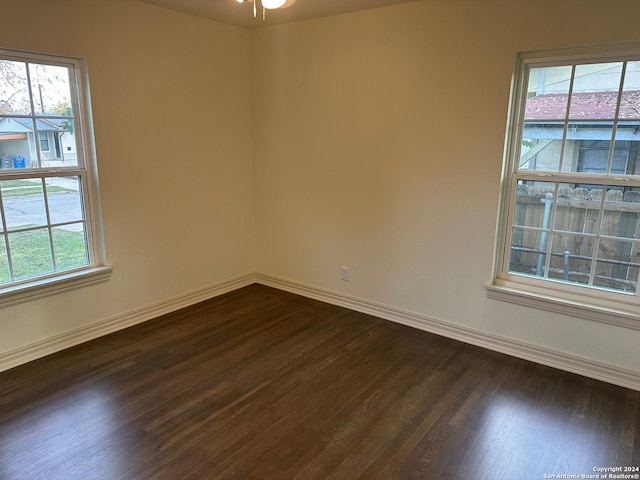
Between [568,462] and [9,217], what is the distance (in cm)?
348

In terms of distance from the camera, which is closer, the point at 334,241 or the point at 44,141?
the point at 44,141

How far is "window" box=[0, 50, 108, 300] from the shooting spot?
2.73 metres

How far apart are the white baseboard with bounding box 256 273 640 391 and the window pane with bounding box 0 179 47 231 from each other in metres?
2.16

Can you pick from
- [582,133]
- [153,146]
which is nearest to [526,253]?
[582,133]

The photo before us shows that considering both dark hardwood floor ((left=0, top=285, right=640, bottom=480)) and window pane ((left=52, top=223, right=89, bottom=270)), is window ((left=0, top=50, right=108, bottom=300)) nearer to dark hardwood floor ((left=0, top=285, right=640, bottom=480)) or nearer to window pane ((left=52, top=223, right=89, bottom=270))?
window pane ((left=52, top=223, right=89, bottom=270))

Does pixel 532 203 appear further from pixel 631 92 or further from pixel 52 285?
pixel 52 285

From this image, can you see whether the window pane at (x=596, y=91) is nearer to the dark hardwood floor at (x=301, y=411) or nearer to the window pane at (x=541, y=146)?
the window pane at (x=541, y=146)

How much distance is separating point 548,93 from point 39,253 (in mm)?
3567

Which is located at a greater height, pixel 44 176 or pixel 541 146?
pixel 541 146

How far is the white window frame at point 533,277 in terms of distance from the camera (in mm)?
2604

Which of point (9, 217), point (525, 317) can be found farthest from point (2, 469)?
point (525, 317)

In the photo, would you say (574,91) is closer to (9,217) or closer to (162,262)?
(162,262)

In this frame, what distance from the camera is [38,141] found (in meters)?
2.85

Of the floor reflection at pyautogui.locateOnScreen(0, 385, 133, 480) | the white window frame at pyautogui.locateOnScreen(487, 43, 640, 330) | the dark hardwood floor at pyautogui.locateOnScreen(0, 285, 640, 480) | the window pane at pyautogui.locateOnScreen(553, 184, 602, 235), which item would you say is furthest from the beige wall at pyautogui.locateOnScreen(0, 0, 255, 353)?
the window pane at pyautogui.locateOnScreen(553, 184, 602, 235)
